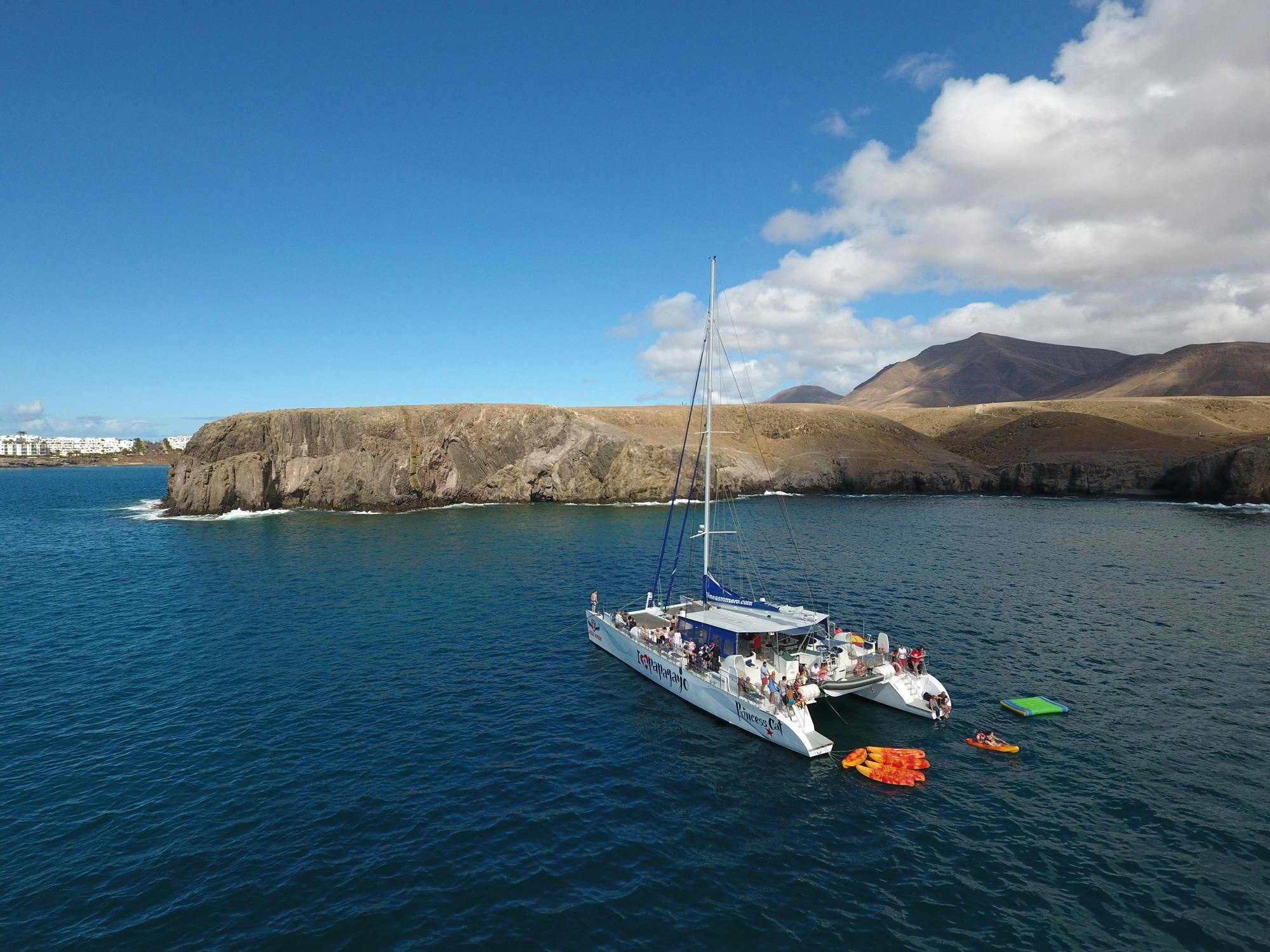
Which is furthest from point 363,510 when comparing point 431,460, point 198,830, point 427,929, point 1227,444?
point 1227,444

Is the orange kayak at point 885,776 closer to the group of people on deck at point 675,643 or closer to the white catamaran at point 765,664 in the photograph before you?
the white catamaran at point 765,664

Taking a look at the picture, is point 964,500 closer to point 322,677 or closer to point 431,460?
point 431,460

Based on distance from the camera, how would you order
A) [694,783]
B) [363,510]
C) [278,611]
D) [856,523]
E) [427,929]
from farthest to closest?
1. [363,510]
2. [856,523]
3. [278,611]
4. [694,783]
5. [427,929]

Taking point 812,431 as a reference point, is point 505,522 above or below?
below

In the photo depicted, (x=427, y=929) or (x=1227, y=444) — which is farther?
(x=1227, y=444)


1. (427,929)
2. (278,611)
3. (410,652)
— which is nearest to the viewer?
(427,929)

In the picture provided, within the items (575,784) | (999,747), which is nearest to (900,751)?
(999,747)

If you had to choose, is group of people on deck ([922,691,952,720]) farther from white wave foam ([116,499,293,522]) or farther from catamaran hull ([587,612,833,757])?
white wave foam ([116,499,293,522])

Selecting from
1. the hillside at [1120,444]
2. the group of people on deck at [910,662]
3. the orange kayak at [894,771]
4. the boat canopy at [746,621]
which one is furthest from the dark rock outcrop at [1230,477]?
the orange kayak at [894,771]

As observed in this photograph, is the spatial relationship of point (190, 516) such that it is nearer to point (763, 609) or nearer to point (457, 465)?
point (457, 465)
